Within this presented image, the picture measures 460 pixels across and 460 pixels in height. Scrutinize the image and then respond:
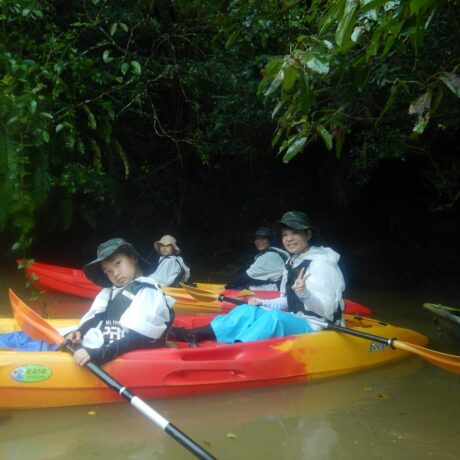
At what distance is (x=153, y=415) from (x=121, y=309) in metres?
0.95

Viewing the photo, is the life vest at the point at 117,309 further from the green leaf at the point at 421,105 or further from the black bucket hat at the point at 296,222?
the green leaf at the point at 421,105

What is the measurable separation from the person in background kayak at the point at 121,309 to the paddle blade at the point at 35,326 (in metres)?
0.09

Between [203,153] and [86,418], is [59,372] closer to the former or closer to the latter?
[86,418]

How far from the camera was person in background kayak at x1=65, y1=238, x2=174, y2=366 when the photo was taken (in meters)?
3.43

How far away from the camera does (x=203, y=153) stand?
7520mm

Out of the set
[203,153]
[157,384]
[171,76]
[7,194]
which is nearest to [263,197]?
[203,153]

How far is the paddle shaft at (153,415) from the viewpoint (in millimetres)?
2432

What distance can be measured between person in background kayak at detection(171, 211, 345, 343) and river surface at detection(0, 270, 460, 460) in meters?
0.46

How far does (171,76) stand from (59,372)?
14.8ft

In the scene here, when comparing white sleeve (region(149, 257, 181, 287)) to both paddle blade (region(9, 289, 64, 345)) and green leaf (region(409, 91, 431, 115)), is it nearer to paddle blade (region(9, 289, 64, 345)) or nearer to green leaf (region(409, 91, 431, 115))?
paddle blade (region(9, 289, 64, 345))

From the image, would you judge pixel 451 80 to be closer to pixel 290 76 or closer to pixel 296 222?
pixel 290 76

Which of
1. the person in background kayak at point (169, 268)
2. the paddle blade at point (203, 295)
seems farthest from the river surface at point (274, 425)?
the person in background kayak at point (169, 268)

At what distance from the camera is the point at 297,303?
4535 mm

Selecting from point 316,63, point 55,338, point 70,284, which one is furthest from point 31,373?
point 70,284
